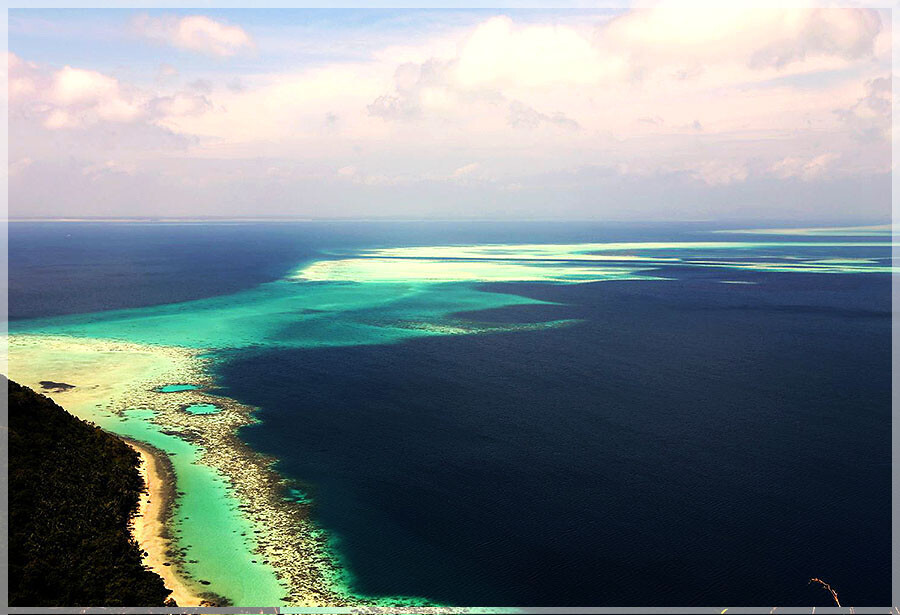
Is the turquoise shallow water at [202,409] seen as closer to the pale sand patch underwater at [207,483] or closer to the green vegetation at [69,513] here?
the pale sand patch underwater at [207,483]

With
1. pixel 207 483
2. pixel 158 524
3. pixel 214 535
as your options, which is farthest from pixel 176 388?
pixel 214 535

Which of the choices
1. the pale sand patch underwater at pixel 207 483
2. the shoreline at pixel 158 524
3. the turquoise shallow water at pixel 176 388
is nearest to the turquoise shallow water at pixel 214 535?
the pale sand patch underwater at pixel 207 483

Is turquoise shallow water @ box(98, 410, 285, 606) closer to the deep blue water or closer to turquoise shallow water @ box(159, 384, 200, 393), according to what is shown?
the deep blue water

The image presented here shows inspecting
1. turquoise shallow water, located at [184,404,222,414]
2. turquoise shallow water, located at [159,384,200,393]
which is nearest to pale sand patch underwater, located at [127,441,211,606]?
turquoise shallow water, located at [184,404,222,414]

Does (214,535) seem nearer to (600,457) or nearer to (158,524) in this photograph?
(158,524)

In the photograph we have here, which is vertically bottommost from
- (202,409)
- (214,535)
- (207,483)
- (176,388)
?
(214,535)

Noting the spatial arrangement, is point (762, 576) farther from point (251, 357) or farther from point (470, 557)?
point (251, 357)
